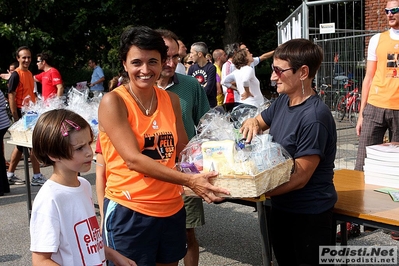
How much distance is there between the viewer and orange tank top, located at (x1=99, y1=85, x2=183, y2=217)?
104 inches

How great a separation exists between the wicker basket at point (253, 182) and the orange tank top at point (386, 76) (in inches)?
104

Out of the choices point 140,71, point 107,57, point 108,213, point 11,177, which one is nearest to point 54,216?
point 108,213

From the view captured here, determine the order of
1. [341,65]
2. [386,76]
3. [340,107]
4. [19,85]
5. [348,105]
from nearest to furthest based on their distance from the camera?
[386,76] < [341,65] < [19,85] < [340,107] < [348,105]

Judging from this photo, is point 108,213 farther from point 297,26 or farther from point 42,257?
point 297,26

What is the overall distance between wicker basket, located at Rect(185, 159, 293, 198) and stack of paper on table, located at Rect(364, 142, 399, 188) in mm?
1143

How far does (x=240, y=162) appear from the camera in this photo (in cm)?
256

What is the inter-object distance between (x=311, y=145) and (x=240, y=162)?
0.39 meters

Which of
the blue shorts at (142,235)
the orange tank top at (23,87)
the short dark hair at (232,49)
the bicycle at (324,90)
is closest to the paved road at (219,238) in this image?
the blue shorts at (142,235)

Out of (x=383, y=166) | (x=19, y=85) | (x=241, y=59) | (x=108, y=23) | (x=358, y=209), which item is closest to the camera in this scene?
(x=358, y=209)

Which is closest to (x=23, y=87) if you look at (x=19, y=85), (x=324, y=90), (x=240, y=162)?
(x=19, y=85)

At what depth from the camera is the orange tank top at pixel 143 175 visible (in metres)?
2.64

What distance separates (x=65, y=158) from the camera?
7.19ft

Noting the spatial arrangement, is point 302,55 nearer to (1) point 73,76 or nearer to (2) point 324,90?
(2) point 324,90

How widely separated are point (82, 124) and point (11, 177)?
21.4 feet
